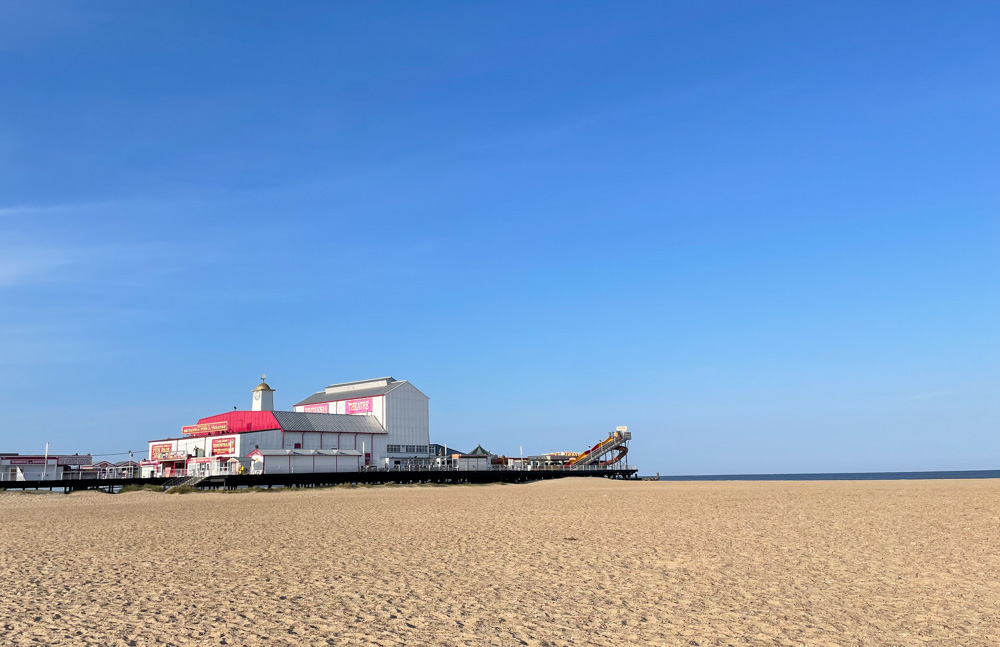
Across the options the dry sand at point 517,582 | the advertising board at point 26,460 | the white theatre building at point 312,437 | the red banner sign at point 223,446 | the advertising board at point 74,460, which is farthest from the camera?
the red banner sign at point 223,446

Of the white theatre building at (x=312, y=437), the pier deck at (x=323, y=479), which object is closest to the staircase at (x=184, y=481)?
the pier deck at (x=323, y=479)

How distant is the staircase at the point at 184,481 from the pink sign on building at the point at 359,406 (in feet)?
66.5

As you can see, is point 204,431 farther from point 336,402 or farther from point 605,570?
point 605,570

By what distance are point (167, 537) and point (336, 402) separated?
193ft

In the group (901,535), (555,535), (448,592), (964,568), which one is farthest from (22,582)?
(901,535)

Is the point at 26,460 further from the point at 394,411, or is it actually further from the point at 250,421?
the point at 394,411

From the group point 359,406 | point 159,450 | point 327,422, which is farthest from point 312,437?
point 159,450

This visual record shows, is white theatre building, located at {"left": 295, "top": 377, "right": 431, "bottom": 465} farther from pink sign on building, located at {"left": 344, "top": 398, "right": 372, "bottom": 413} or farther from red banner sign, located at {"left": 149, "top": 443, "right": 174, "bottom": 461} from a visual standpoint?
red banner sign, located at {"left": 149, "top": 443, "right": 174, "bottom": 461}

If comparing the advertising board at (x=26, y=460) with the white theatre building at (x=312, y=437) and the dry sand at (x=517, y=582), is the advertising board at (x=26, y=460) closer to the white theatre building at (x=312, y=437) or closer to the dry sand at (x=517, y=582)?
the white theatre building at (x=312, y=437)

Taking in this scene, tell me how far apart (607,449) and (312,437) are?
3064 centimetres

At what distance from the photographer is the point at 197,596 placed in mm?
10047

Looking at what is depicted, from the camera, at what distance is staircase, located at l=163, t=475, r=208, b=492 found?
52.7m

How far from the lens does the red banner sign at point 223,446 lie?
59938 millimetres

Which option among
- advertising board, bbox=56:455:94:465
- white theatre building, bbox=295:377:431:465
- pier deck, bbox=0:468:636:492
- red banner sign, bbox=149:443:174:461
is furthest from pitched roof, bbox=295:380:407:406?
advertising board, bbox=56:455:94:465
